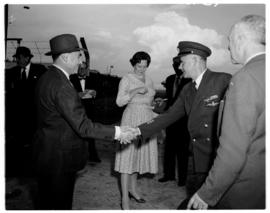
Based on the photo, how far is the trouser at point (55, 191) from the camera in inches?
103

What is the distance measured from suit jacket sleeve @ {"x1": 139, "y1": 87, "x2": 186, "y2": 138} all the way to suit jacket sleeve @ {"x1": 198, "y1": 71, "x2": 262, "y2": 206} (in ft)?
5.42

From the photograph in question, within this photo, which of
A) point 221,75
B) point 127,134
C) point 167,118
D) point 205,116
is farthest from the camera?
point 167,118

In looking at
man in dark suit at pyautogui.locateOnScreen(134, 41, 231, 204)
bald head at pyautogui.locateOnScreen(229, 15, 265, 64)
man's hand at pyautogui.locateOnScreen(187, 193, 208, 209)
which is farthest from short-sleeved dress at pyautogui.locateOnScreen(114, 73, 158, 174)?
bald head at pyautogui.locateOnScreen(229, 15, 265, 64)

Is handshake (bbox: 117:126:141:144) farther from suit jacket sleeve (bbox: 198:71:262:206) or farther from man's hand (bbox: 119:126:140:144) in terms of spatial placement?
suit jacket sleeve (bbox: 198:71:262:206)

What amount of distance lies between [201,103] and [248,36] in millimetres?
1108

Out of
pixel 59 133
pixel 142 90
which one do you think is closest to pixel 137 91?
pixel 142 90

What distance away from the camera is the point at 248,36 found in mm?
1857

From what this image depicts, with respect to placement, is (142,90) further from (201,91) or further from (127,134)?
(201,91)

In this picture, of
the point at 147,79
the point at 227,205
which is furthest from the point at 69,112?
the point at 147,79

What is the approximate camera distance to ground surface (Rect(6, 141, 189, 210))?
434 centimetres

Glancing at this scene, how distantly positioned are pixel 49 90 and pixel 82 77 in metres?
3.67

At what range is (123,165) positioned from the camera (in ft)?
13.8

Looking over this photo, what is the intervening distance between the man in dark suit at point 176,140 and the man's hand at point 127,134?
2036 millimetres

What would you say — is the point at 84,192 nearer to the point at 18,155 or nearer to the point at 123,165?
the point at 123,165
